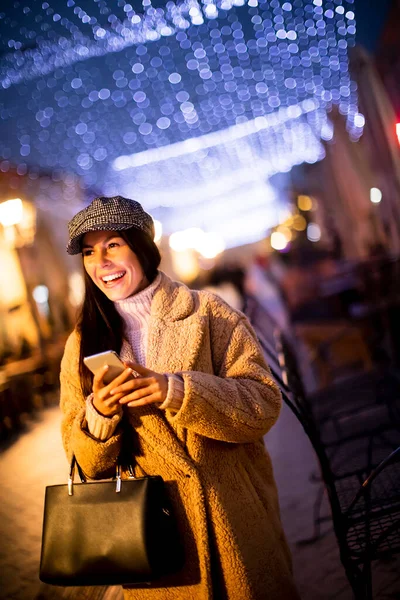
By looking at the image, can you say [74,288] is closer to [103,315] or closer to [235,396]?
[103,315]

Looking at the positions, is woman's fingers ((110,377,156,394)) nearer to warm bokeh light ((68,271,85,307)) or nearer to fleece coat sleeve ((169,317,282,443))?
fleece coat sleeve ((169,317,282,443))

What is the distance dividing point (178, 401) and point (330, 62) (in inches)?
243

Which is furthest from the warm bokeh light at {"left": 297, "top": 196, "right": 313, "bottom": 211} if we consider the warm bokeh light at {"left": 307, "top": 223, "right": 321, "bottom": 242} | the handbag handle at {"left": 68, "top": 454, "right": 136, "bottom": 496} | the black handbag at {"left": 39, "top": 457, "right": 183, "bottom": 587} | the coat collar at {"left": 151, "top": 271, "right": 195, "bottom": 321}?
the black handbag at {"left": 39, "top": 457, "right": 183, "bottom": 587}

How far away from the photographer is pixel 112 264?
1.84m

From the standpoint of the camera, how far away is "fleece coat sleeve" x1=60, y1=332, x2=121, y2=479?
1.61 m

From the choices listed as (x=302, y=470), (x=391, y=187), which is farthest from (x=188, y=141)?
(x=302, y=470)

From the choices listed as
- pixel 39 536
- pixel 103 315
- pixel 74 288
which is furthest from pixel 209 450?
pixel 74 288

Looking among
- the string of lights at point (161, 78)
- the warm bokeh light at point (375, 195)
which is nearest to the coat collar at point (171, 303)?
the string of lights at point (161, 78)

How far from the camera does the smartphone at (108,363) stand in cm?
145

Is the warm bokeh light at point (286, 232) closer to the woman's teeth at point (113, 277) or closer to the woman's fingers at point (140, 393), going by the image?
the woman's teeth at point (113, 277)

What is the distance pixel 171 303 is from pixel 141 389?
0.47 meters

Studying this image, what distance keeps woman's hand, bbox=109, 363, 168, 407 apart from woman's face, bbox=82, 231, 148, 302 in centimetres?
44

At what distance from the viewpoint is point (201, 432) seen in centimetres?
161

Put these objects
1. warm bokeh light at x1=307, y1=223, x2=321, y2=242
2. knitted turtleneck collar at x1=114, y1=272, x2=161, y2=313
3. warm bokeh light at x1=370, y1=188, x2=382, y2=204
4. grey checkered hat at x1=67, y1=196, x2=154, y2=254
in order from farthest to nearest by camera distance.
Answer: warm bokeh light at x1=307, y1=223, x2=321, y2=242, warm bokeh light at x1=370, y1=188, x2=382, y2=204, knitted turtleneck collar at x1=114, y1=272, x2=161, y2=313, grey checkered hat at x1=67, y1=196, x2=154, y2=254
